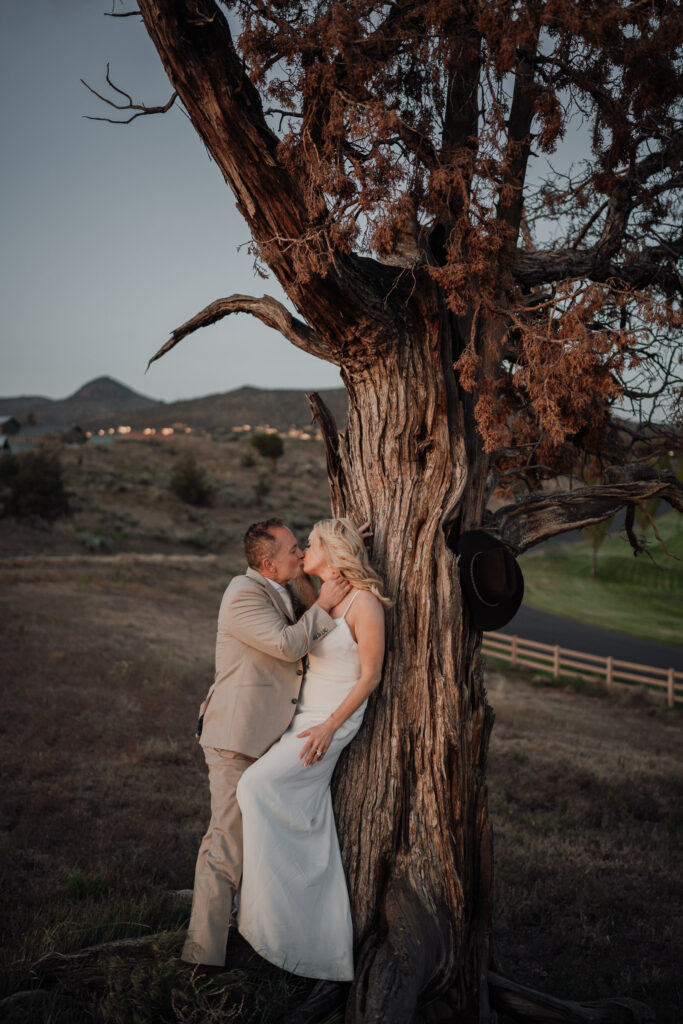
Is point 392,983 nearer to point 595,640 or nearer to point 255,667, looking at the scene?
point 255,667

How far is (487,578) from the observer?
3.85 meters

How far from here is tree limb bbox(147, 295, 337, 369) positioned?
4.07 m

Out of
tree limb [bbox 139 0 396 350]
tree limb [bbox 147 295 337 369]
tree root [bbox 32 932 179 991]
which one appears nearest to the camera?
tree limb [bbox 139 0 396 350]

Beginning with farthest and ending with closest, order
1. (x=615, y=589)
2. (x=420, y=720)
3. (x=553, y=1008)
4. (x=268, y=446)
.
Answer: (x=268, y=446) → (x=615, y=589) → (x=420, y=720) → (x=553, y=1008)

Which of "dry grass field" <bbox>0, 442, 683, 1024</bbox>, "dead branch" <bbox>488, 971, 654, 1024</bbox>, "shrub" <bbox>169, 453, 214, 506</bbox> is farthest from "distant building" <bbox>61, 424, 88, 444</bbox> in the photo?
"dead branch" <bbox>488, 971, 654, 1024</bbox>

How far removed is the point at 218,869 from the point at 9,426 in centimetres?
8249

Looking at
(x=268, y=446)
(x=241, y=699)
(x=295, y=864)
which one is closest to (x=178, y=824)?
(x=295, y=864)

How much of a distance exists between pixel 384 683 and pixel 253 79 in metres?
3.25

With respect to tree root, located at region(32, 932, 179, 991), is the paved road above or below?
below

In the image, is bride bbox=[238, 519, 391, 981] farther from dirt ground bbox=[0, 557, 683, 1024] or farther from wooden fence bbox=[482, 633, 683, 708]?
wooden fence bbox=[482, 633, 683, 708]

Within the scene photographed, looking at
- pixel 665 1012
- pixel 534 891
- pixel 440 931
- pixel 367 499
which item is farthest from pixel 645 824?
pixel 367 499

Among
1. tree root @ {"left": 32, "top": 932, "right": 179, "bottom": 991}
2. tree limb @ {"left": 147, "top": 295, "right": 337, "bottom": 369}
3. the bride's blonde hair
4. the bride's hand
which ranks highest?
tree limb @ {"left": 147, "top": 295, "right": 337, "bottom": 369}

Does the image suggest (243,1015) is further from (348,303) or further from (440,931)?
(348,303)

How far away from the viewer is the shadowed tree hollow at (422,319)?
3346 millimetres
